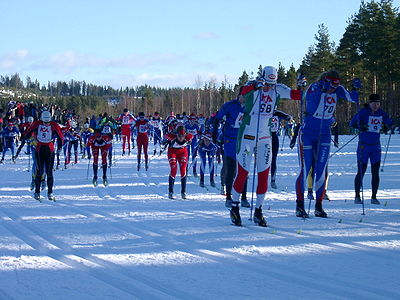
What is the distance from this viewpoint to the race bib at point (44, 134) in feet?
40.6

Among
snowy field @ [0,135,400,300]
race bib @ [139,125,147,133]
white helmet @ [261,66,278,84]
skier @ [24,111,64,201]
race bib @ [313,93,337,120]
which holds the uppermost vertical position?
white helmet @ [261,66,278,84]

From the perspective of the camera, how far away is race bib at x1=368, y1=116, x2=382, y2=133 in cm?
1092

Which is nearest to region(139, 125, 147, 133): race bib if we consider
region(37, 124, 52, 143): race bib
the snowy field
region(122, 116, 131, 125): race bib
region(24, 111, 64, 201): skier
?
region(122, 116, 131, 125): race bib

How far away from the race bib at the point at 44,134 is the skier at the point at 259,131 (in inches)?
244

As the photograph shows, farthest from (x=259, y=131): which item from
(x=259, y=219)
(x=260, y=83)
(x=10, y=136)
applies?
(x=10, y=136)

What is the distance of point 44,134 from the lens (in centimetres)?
1244

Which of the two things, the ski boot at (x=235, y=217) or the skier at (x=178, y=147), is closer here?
the ski boot at (x=235, y=217)

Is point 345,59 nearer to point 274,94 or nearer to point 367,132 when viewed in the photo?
point 367,132

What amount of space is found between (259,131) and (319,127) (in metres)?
1.40

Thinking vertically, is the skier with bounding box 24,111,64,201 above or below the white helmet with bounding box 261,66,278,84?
below

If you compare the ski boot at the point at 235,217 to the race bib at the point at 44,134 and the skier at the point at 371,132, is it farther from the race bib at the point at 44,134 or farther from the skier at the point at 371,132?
the race bib at the point at 44,134

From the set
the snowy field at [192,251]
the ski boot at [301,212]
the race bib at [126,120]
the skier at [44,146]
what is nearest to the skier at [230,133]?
the snowy field at [192,251]

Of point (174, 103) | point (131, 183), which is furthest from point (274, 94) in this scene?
point (174, 103)

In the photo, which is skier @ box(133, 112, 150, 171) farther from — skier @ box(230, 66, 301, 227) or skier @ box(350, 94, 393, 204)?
skier @ box(230, 66, 301, 227)
